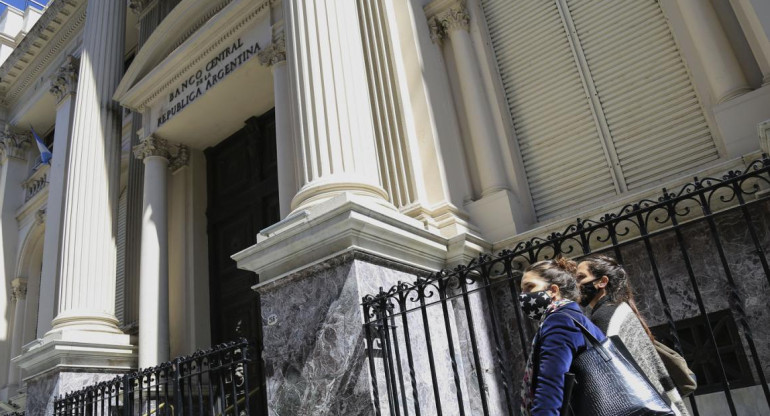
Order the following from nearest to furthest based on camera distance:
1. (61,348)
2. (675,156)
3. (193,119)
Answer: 1. (675,156)
2. (61,348)
3. (193,119)

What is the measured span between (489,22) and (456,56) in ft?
2.41

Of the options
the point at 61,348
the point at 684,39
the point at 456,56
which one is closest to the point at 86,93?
the point at 61,348

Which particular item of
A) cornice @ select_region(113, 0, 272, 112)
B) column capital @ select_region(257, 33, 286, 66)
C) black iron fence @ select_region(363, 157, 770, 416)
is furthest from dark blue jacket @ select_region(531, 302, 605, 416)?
cornice @ select_region(113, 0, 272, 112)

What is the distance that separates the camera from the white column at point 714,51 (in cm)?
589

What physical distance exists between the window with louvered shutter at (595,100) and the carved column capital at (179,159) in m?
6.40

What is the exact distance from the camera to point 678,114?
252 inches

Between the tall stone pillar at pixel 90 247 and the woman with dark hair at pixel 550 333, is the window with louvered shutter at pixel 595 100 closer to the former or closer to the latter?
the woman with dark hair at pixel 550 333

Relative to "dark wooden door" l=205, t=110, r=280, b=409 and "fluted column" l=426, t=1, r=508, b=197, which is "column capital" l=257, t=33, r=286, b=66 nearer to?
"dark wooden door" l=205, t=110, r=280, b=409

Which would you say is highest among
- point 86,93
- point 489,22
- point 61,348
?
point 86,93

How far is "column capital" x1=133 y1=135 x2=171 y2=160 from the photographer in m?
11.1

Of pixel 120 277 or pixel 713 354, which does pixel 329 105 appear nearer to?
pixel 713 354

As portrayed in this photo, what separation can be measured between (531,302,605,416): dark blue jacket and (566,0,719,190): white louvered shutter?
14.1 feet

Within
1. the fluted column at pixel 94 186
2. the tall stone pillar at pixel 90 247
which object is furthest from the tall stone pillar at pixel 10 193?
the fluted column at pixel 94 186

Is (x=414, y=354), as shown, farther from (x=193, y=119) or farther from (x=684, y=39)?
(x=193, y=119)
